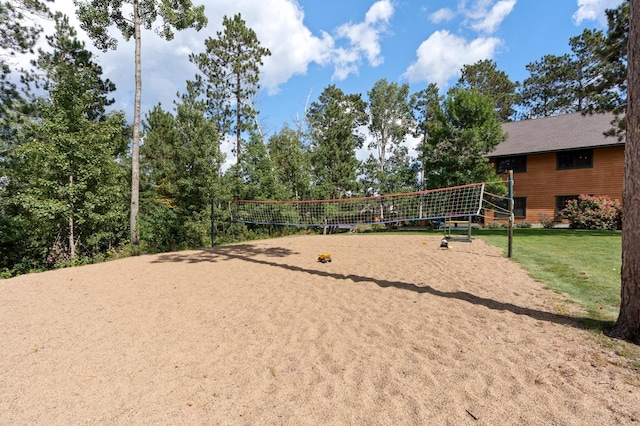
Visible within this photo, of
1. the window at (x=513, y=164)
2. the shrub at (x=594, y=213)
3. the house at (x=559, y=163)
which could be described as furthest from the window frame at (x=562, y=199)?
the window at (x=513, y=164)

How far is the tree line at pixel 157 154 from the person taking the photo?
9.95m

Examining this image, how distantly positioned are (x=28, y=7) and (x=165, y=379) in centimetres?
1818

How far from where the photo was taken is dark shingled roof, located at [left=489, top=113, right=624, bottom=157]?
1719 cm

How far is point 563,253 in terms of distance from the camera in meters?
7.81

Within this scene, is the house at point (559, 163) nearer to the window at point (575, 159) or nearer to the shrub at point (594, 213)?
the window at point (575, 159)

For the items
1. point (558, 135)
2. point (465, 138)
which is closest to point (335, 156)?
point (465, 138)

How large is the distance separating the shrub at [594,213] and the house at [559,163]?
1.57 metres

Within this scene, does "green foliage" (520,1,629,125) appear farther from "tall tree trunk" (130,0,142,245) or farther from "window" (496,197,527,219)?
"tall tree trunk" (130,0,142,245)

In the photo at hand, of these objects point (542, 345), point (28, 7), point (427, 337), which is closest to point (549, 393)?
point (542, 345)

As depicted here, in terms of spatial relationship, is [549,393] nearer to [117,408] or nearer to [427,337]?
[427,337]

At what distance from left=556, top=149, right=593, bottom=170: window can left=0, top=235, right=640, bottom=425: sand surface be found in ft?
55.2

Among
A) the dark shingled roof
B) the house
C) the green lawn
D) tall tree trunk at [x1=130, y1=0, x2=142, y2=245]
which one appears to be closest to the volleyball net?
tall tree trunk at [x1=130, y1=0, x2=142, y2=245]

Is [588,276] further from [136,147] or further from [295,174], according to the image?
[136,147]

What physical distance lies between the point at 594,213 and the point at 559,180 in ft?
12.4
